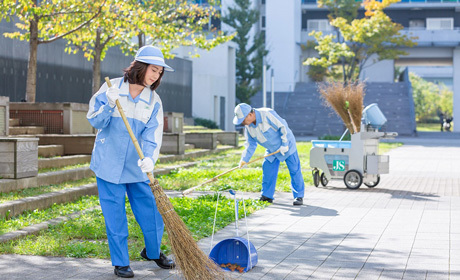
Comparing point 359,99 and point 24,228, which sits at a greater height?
point 359,99

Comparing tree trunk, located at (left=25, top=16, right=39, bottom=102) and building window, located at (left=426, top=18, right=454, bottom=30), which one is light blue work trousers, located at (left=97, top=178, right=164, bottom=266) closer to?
tree trunk, located at (left=25, top=16, right=39, bottom=102)

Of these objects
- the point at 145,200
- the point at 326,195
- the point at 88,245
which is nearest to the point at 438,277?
the point at 145,200

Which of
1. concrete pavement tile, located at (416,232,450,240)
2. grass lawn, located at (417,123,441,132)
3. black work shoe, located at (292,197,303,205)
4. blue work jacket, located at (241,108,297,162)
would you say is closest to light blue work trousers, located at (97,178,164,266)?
concrete pavement tile, located at (416,232,450,240)

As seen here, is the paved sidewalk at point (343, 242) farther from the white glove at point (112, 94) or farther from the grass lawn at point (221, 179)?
the white glove at point (112, 94)

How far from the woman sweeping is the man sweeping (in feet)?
13.8

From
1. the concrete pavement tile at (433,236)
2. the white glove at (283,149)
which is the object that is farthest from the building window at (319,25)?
the concrete pavement tile at (433,236)

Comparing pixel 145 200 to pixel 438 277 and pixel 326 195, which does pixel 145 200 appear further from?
pixel 326 195

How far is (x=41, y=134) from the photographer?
14.5m

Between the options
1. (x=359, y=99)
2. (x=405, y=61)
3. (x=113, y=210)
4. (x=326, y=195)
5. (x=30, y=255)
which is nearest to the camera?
(x=113, y=210)

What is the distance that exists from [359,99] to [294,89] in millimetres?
43822

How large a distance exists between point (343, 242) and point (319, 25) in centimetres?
5821

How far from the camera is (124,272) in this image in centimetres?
578

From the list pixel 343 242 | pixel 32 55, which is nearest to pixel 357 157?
pixel 343 242

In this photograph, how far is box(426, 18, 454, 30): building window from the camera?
207ft
